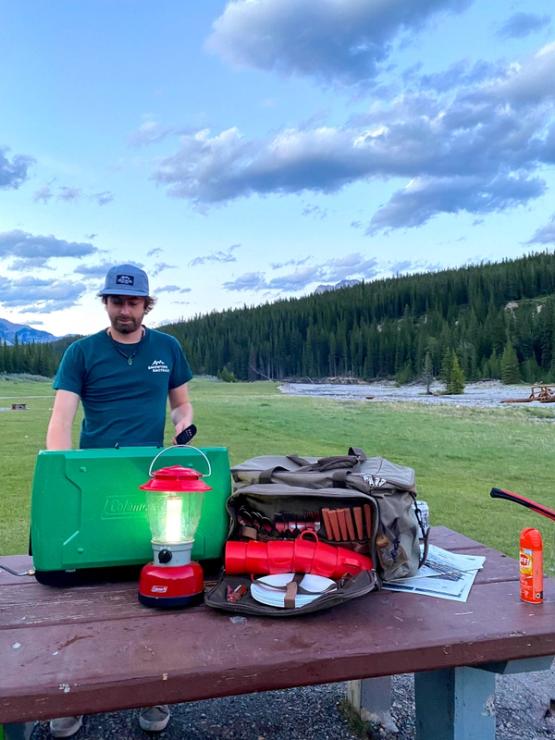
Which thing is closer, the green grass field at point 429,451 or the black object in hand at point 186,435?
the black object in hand at point 186,435

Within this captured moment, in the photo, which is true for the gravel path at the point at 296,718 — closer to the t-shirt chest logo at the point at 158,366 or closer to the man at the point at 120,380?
the man at the point at 120,380

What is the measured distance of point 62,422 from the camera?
3273 mm

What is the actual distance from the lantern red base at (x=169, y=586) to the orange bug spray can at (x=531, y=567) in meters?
1.22

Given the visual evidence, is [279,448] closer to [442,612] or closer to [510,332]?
[442,612]

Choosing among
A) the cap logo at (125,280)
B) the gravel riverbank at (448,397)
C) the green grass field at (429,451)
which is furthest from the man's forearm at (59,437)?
the gravel riverbank at (448,397)

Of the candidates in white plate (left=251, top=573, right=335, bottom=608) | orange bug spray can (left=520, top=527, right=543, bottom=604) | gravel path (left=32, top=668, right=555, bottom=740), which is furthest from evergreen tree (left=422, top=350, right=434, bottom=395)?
white plate (left=251, top=573, right=335, bottom=608)

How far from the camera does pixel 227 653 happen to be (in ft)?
6.47

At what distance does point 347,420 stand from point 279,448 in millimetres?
10287

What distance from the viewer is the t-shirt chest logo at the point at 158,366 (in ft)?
11.6

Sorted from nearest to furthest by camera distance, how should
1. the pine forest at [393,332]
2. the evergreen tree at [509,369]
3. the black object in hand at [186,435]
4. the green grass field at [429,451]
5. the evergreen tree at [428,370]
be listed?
1. the black object in hand at [186,435]
2. the green grass field at [429,451]
3. the evergreen tree at [509,369]
4. the evergreen tree at [428,370]
5. the pine forest at [393,332]

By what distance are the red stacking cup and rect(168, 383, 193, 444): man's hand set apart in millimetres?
→ 1335

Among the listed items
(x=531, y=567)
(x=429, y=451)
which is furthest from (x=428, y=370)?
(x=531, y=567)

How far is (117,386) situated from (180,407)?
18.8 inches

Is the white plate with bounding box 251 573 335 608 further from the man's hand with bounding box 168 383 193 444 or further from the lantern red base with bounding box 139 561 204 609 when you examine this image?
the man's hand with bounding box 168 383 193 444
